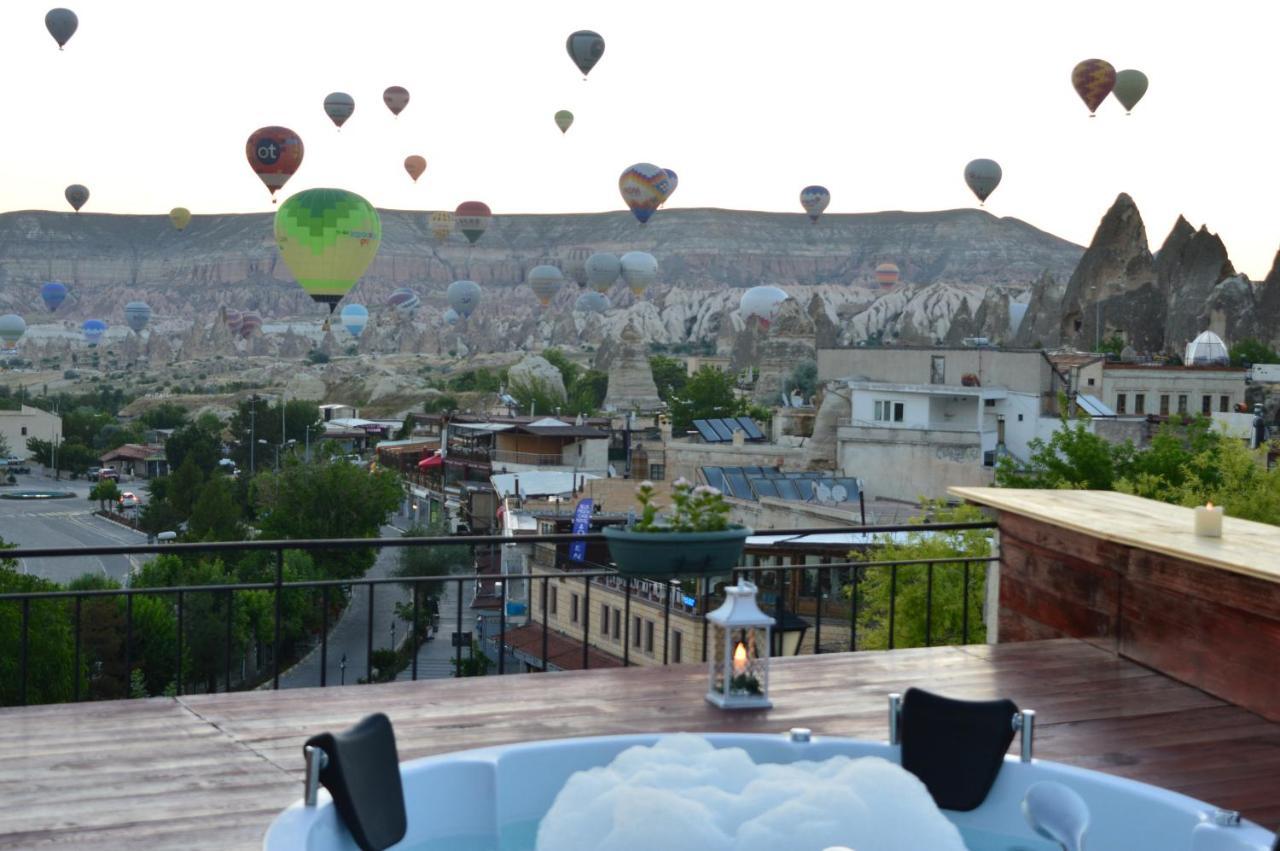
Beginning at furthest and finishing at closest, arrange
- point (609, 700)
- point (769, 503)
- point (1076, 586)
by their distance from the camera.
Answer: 1. point (769, 503)
2. point (1076, 586)
3. point (609, 700)

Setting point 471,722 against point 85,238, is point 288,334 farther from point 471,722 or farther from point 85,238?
point 471,722

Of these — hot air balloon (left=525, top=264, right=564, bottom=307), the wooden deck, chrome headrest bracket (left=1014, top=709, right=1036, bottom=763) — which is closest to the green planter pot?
the wooden deck

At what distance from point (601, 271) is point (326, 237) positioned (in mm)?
58964

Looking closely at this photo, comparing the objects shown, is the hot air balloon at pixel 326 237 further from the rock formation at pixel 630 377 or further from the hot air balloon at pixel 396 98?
the rock formation at pixel 630 377

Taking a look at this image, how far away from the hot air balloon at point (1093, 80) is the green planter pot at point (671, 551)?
51.2 m

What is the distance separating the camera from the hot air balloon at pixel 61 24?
5016 cm

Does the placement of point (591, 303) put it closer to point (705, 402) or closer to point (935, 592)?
point (705, 402)

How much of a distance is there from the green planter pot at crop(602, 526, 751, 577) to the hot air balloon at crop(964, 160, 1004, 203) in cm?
6478

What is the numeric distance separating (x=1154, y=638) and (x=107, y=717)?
3793mm

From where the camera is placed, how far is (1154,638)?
5574mm

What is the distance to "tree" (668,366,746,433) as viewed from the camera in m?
75.9

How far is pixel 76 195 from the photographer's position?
283ft

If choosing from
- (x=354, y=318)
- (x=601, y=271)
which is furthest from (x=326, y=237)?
(x=354, y=318)

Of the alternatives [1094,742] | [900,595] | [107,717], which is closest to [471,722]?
[107,717]
